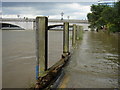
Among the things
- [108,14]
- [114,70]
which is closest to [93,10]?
[108,14]

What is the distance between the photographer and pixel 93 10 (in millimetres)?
42156

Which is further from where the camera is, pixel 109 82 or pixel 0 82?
pixel 0 82

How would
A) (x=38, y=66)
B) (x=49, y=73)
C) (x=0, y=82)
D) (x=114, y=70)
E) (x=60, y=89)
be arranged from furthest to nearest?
(x=114, y=70) < (x=0, y=82) < (x=49, y=73) < (x=38, y=66) < (x=60, y=89)

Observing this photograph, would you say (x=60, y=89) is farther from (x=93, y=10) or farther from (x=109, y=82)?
(x=93, y=10)

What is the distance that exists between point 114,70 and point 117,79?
88 cm

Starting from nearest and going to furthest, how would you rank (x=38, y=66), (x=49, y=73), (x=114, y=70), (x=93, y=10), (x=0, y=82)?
(x=38, y=66) < (x=49, y=73) < (x=0, y=82) < (x=114, y=70) < (x=93, y=10)

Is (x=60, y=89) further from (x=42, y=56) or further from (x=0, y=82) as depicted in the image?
(x=0, y=82)

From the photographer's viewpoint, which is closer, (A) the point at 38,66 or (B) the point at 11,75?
(A) the point at 38,66

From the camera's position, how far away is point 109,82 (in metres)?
4.31

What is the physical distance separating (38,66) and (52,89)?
2.03ft

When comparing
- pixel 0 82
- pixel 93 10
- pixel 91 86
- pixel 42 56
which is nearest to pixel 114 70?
pixel 91 86

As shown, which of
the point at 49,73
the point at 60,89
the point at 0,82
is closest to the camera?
the point at 60,89

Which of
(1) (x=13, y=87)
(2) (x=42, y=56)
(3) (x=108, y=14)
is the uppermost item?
(3) (x=108, y=14)

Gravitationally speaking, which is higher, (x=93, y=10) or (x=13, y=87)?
(x=93, y=10)
